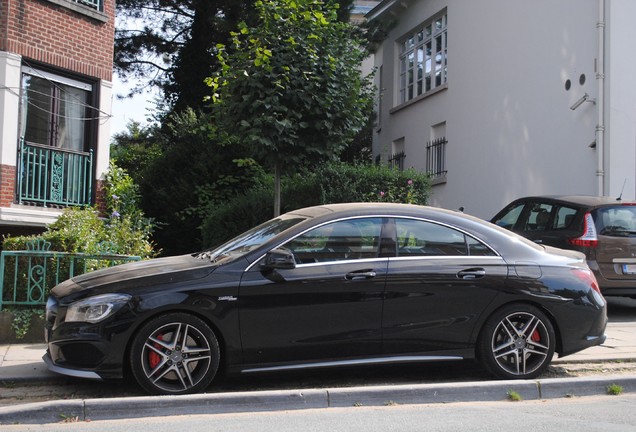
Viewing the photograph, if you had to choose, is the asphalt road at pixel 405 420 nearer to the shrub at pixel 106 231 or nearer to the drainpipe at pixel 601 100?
the shrub at pixel 106 231

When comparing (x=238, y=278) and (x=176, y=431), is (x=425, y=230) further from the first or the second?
(x=176, y=431)

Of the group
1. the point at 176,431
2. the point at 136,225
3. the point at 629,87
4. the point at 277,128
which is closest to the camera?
the point at 176,431

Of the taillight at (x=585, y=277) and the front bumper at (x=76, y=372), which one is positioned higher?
the taillight at (x=585, y=277)

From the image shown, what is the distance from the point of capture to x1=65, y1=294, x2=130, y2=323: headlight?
567cm

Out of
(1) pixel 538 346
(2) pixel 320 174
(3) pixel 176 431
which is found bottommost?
(3) pixel 176 431

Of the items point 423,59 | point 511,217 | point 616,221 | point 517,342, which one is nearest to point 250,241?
point 517,342

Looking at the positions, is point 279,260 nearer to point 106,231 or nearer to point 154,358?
point 154,358

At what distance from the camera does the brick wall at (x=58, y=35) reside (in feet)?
37.0

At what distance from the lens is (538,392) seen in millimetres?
6090

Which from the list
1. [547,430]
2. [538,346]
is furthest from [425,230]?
[547,430]

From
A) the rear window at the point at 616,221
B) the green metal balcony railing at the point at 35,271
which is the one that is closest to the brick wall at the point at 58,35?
the green metal balcony railing at the point at 35,271

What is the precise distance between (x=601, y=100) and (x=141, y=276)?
35.2 ft

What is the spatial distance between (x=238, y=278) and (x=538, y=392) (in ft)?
8.99

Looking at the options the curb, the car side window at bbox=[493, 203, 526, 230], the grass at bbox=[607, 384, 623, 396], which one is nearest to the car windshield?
the curb
